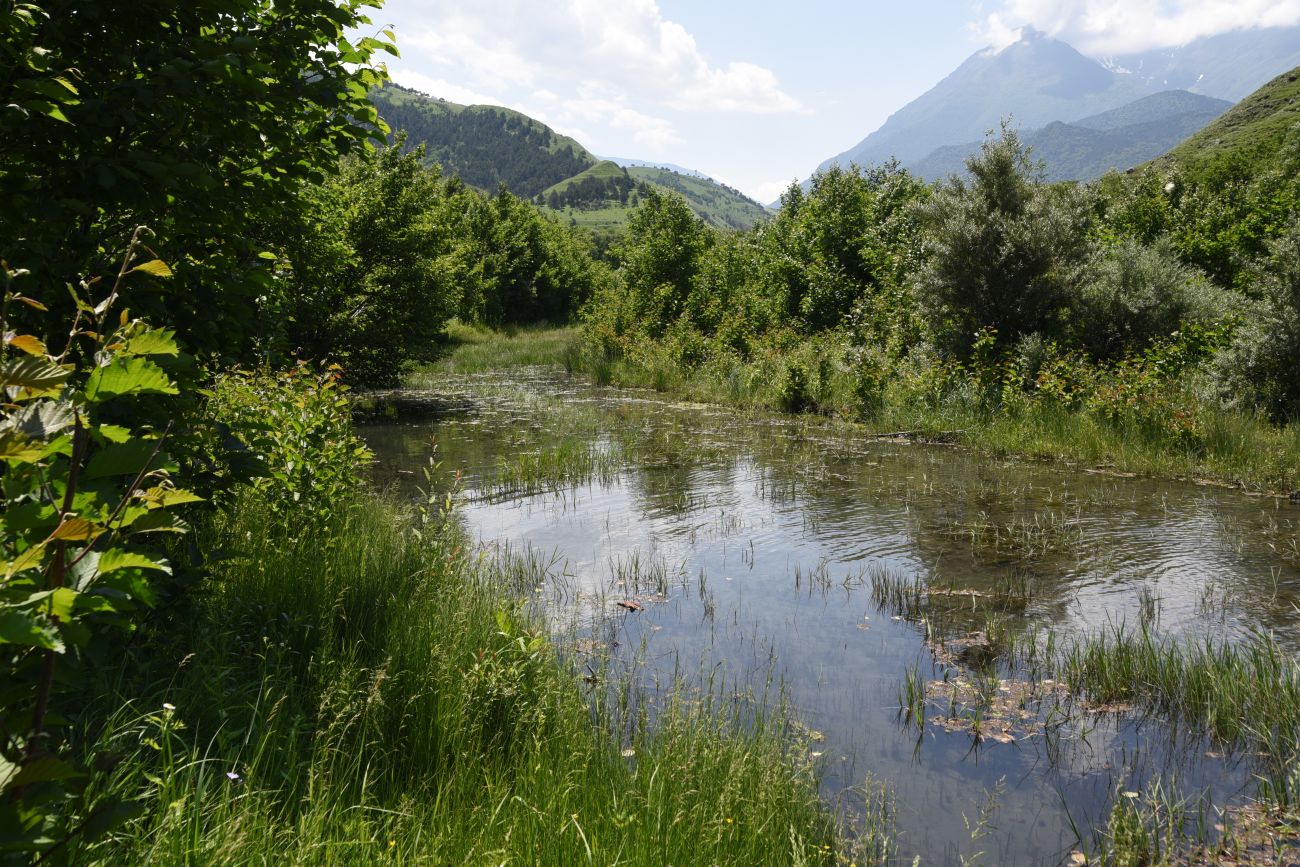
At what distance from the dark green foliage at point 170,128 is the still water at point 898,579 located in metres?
3.84

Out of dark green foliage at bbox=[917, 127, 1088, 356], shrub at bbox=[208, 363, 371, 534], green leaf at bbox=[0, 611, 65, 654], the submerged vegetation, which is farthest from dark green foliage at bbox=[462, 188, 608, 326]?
green leaf at bbox=[0, 611, 65, 654]

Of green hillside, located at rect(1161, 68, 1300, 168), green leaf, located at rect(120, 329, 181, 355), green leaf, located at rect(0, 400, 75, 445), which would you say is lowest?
green leaf, located at rect(0, 400, 75, 445)

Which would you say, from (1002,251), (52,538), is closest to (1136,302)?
(1002,251)

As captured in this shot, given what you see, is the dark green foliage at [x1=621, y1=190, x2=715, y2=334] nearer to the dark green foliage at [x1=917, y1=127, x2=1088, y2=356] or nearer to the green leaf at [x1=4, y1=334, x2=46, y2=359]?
the dark green foliage at [x1=917, y1=127, x2=1088, y2=356]

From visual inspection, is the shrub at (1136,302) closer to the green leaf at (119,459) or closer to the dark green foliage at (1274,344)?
the dark green foliage at (1274,344)

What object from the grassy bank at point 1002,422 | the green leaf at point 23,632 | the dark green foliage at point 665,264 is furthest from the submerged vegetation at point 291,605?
the dark green foliage at point 665,264

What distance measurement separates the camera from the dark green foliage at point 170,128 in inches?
124

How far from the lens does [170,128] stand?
3.41 m

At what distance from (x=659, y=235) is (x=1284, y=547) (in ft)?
95.8

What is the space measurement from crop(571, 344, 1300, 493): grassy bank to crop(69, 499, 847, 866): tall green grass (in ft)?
34.9

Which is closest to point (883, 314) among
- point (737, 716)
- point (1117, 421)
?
point (1117, 421)

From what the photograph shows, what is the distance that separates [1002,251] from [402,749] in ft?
56.6

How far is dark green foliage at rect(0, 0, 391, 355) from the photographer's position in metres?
3.14

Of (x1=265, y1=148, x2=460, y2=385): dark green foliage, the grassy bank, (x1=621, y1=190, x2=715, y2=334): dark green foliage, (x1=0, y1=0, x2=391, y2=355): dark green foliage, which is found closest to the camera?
(x1=0, y1=0, x2=391, y2=355): dark green foliage
